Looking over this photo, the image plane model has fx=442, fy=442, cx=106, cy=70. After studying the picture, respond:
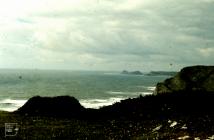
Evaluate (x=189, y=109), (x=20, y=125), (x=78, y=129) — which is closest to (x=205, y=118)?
(x=189, y=109)

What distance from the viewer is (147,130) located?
108 feet

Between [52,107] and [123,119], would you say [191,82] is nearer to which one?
[52,107]

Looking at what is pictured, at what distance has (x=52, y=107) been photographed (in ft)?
152

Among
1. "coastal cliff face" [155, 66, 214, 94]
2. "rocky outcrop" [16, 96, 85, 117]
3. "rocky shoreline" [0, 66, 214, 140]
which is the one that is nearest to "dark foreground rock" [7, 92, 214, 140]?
"rocky shoreline" [0, 66, 214, 140]

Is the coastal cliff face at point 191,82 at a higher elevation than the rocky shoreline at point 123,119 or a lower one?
higher

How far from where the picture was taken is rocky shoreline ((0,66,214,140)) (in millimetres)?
31266

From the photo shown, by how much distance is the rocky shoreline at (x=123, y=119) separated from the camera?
3127cm

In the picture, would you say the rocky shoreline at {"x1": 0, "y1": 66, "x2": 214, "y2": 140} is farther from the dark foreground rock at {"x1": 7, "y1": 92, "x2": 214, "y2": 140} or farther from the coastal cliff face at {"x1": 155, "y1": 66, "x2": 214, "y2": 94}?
the coastal cliff face at {"x1": 155, "y1": 66, "x2": 214, "y2": 94}

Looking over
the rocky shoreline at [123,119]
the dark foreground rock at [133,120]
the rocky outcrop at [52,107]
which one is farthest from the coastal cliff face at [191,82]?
the rocky outcrop at [52,107]

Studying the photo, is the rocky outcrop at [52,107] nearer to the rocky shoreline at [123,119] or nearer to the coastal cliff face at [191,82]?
the rocky shoreline at [123,119]

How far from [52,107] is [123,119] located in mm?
9239

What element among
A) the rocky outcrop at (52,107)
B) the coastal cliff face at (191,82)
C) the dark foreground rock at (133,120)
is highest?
the coastal cliff face at (191,82)

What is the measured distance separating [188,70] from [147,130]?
60.4 meters

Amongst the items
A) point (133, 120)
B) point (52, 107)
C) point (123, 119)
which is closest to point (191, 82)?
point (52, 107)
